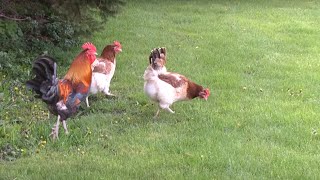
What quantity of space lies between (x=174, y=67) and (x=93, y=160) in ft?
14.5

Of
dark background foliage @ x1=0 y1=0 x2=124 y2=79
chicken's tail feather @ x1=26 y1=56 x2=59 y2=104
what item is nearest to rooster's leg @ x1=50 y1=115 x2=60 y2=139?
chicken's tail feather @ x1=26 y1=56 x2=59 y2=104

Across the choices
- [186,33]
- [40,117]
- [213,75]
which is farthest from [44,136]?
[186,33]

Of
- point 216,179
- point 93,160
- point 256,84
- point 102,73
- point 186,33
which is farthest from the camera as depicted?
point 186,33

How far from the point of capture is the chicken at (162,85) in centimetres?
739

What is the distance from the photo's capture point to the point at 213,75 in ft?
32.0

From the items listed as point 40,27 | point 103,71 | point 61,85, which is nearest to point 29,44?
point 40,27

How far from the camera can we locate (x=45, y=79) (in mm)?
6293

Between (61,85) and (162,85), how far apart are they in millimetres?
1389

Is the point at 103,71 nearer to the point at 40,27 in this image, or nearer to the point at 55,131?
the point at 55,131

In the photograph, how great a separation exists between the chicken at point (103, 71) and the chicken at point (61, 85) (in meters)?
→ 0.98

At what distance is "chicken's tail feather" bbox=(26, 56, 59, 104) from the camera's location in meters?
6.20

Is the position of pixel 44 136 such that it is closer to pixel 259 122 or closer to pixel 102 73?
pixel 102 73

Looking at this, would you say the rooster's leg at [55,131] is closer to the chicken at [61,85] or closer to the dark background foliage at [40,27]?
the chicken at [61,85]

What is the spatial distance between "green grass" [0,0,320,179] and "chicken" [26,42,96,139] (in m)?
0.35
